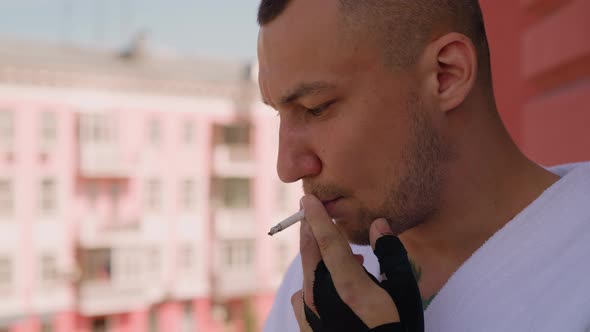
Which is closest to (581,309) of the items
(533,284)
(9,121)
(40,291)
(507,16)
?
(533,284)

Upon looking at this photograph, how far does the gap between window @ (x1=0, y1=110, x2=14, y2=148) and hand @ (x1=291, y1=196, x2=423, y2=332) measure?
14.5 metres

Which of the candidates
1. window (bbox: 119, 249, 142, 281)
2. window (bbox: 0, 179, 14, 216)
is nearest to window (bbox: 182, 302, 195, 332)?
window (bbox: 119, 249, 142, 281)

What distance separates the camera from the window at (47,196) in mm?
14344

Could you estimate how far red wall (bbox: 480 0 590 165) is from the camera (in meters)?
1.20

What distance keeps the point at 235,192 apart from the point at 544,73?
54.2ft

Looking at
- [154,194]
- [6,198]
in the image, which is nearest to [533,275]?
[6,198]

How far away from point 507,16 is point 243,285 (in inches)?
674

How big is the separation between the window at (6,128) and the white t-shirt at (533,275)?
14547mm

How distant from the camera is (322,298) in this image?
653mm

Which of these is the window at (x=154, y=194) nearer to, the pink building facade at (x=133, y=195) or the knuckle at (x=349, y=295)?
the pink building facade at (x=133, y=195)

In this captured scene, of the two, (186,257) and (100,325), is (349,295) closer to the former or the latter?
(186,257)

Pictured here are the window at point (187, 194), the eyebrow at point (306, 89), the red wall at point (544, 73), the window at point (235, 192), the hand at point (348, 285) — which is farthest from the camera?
the window at point (235, 192)

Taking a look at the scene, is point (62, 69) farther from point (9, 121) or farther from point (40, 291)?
point (40, 291)

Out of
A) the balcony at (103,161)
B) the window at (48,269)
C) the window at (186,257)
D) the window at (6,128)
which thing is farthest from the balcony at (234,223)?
the window at (6,128)
